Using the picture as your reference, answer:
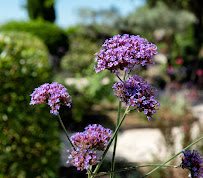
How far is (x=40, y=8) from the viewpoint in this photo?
18656 mm

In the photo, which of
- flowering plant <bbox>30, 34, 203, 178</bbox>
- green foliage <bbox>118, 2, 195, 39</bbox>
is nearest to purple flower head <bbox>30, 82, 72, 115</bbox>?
flowering plant <bbox>30, 34, 203, 178</bbox>

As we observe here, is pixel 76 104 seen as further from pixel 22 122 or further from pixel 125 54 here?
pixel 125 54

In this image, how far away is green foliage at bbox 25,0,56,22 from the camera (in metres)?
18.6

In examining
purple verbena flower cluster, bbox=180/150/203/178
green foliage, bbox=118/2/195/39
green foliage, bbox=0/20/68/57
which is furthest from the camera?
green foliage, bbox=118/2/195/39

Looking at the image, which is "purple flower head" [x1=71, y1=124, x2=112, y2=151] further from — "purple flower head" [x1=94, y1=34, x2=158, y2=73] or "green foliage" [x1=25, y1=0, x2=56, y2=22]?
"green foliage" [x1=25, y1=0, x2=56, y2=22]

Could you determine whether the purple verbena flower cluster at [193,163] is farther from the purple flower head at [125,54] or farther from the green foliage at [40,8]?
the green foliage at [40,8]

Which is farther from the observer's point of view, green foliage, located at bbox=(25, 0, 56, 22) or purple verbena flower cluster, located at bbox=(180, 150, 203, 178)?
green foliage, located at bbox=(25, 0, 56, 22)

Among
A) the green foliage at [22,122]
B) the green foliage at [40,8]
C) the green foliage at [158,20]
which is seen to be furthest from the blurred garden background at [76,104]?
the green foliage at [40,8]

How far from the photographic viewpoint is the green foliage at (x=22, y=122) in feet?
9.89

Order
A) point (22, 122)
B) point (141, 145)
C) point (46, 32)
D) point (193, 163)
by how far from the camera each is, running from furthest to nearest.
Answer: point (46, 32)
point (141, 145)
point (22, 122)
point (193, 163)

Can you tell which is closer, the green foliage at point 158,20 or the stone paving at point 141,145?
the stone paving at point 141,145

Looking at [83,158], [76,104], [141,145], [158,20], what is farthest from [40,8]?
[83,158]

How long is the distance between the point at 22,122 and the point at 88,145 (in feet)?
7.36

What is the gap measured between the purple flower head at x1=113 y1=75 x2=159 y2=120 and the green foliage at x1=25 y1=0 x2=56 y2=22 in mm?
18556
